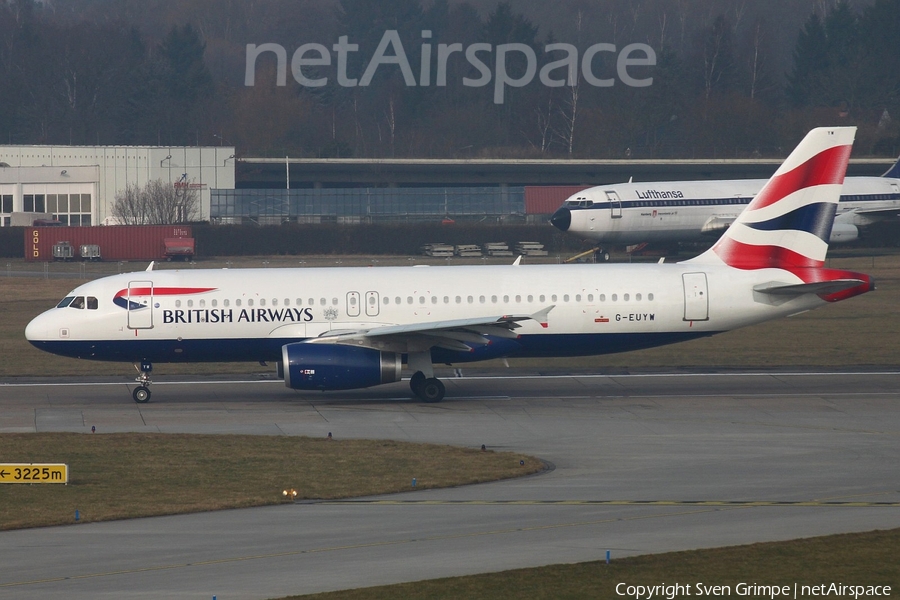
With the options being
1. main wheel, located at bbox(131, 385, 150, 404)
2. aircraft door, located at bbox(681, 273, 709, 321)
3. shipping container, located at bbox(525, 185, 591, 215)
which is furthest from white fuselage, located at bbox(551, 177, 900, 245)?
main wheel, located at bbox(131, 385, 150, 404)

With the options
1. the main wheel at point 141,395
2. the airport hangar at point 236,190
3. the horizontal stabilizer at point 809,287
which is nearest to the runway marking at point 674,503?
the horizontal stabilizer at point 809,287

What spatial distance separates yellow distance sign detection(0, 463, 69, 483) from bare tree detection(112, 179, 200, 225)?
8767cm

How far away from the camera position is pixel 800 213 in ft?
115

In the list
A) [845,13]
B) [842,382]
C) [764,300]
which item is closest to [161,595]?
[764,300]

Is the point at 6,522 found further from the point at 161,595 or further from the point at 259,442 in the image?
→ the point at 259,442

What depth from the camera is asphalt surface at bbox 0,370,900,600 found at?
17.0 metres

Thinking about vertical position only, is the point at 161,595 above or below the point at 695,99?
below

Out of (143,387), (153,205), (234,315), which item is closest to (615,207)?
(153,205)

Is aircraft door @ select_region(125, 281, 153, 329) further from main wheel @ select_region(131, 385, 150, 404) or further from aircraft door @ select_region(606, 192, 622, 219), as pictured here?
aircraft door @ select_region(606, 192, 622, 219)

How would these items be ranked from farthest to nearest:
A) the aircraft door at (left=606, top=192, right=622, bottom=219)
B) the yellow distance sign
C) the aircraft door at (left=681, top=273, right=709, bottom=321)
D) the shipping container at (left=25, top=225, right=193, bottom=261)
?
the shipping container at (left=25, top=225, right=193, bottom=261) → the aircraft door at (left=606, top=192, right=622, bottom=219) → the aircraft door at (left=681, top=273, right=709, bottom=321) → the yellow distance sign

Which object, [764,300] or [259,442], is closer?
[259,442]

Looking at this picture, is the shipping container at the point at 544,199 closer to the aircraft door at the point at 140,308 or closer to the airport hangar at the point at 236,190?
the airport hangar at the point at 236,190

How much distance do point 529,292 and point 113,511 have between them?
53.3 ft

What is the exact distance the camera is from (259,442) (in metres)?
27.5
